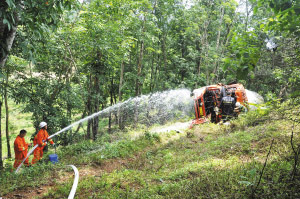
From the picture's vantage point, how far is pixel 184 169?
4.89 metres

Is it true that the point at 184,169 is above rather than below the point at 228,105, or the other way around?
below

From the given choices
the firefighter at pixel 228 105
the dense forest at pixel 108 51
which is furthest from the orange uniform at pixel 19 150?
the firefighter at pixel 228 105

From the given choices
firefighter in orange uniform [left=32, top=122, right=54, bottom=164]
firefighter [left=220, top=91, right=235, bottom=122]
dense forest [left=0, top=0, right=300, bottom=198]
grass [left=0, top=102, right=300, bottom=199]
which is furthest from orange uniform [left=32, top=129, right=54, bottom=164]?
firefighter [left=220, top=91, right=235, bottom=122]

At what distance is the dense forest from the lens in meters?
2.49

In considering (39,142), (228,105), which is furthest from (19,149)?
(228,105)

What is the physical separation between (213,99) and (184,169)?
7.33 m

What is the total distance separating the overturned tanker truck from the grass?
2379 mm

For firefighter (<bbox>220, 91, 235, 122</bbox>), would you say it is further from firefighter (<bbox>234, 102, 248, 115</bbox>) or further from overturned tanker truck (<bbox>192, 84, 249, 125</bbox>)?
overturned tanker truck (<bbox>192, 84, 249, 125</bbox>)

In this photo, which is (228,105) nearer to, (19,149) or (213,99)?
(213,99)

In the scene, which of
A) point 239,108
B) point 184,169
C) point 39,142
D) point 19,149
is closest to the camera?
point 184,169

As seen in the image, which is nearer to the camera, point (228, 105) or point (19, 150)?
point (19, 150)

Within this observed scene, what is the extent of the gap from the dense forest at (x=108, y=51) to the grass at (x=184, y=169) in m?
0.96

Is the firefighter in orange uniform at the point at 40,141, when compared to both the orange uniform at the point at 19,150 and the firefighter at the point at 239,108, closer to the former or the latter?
the orange uniform at the point at 19,150

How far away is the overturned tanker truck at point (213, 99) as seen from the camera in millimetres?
10992
